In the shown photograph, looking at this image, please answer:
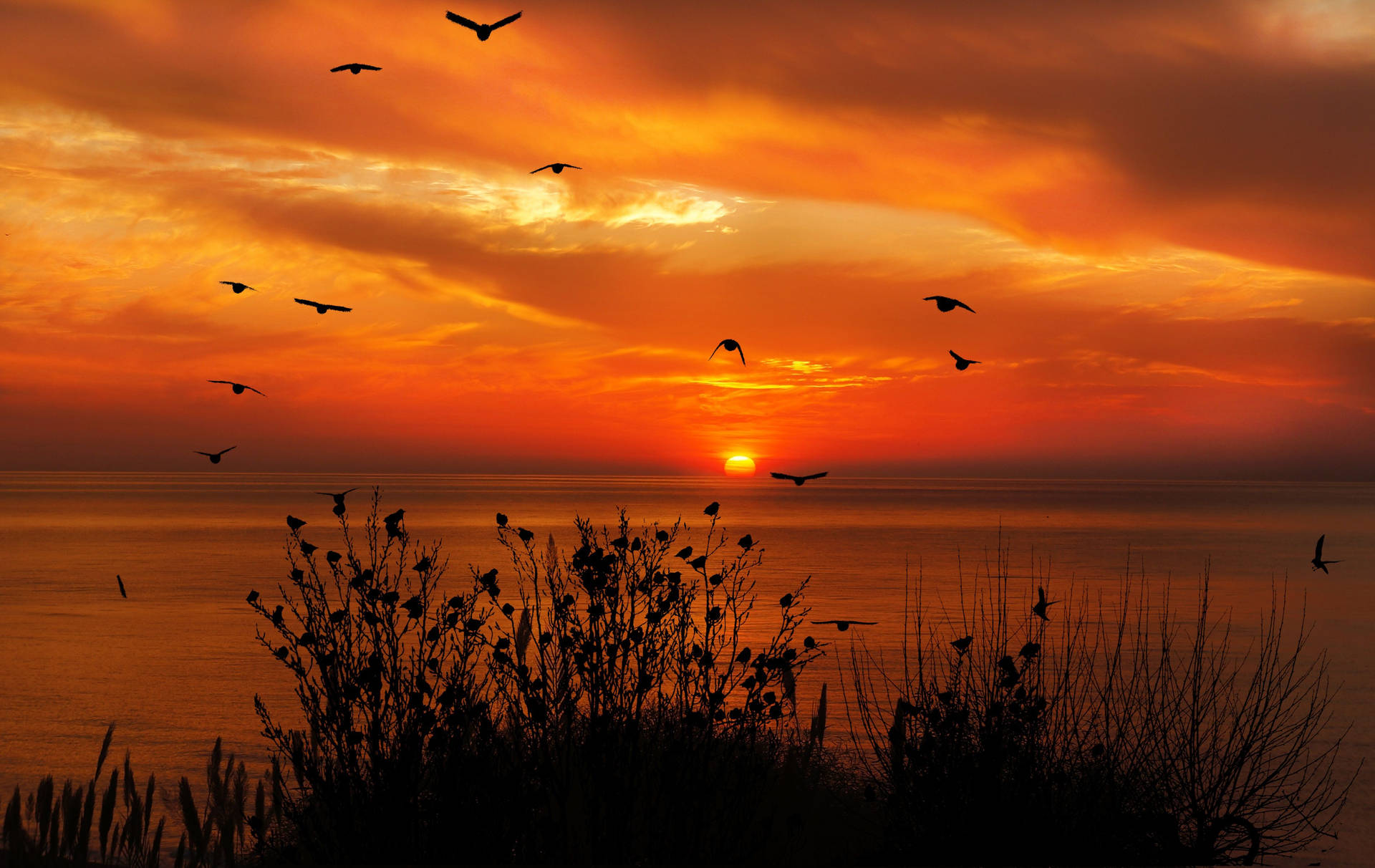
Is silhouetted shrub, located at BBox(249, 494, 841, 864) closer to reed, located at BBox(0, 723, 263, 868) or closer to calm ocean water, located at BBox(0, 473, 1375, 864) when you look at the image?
reed, located at BBox(0, 723, 263, 868)

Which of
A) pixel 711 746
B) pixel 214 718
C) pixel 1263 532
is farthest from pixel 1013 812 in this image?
pixel 1263 532

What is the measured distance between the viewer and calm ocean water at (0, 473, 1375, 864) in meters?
19.2

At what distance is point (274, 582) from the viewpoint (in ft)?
149

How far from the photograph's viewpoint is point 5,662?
1008 inches

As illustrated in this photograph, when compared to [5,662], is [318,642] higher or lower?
higher

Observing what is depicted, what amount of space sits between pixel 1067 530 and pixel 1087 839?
87.4 metres

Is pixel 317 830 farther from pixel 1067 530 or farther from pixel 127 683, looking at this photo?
pixel 1067 530

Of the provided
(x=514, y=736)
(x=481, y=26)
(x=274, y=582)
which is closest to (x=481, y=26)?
(x=481, y=26)

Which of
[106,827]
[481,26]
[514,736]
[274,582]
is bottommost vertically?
[274,582]

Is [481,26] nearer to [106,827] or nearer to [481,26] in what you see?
[481,26]

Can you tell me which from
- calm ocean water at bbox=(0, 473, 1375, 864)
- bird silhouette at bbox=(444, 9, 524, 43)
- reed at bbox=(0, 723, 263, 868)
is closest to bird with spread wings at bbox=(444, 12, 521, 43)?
bird silhouette at bbox=(444, 9, 524, 43)

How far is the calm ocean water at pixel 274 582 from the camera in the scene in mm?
19203

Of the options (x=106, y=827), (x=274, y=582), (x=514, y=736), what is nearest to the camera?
(x=514, y=736)

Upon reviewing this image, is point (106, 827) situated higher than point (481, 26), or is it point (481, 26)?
point (481, 26)
